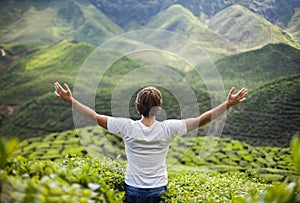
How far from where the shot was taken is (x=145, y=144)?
1.91m

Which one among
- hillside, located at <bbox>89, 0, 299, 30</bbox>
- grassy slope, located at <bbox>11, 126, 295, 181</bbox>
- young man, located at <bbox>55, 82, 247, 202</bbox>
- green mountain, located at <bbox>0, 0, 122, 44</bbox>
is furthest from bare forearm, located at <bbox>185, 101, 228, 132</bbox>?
green mountain, located at <bbox>0, 0, 122, 44</bbox>

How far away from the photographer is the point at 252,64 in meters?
14.5

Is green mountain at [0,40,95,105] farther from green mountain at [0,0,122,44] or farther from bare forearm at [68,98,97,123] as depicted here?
bare forearm at [68,98,97,123]

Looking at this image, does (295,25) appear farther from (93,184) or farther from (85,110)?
(93,184)

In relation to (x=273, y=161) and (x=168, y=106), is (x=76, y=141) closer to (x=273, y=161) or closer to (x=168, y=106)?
(x=168, y=106)

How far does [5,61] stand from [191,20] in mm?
11589

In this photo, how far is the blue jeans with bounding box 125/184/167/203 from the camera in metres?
1.95

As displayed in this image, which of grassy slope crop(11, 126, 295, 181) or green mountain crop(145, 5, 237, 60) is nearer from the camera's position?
grassy slope crop(11, 126, 295, 181)

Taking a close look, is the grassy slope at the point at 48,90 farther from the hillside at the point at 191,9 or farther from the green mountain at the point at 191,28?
the hillside at the point at 191,9

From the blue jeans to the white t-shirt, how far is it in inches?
0.9

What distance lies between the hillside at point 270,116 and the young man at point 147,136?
8955 mm

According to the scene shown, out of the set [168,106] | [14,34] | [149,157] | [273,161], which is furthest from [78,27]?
[149,157]

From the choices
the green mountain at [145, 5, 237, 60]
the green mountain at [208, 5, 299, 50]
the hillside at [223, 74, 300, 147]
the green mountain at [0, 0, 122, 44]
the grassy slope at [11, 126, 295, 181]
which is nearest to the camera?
the grassy slope at [11, 126, 295, 181]

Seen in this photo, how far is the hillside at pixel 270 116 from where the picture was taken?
34.6 feet
